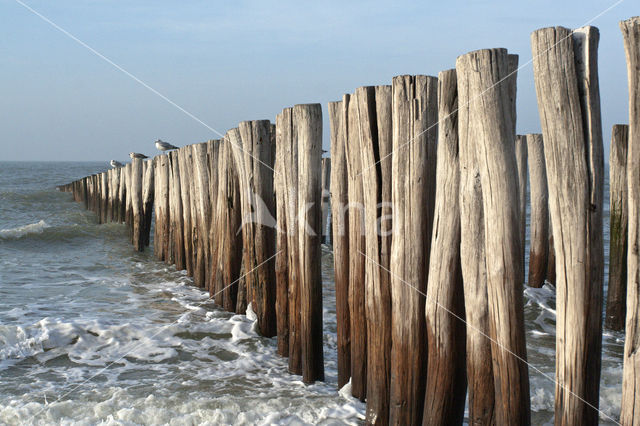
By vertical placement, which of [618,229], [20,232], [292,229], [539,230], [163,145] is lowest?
[20,232]

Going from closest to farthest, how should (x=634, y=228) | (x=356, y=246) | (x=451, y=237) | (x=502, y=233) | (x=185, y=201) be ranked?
(x=634, y=228) → (x=502, y=233) → (x=451, y=237) → (x=356, y=246) → (x=185, y=201)

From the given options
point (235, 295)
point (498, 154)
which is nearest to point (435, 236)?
point (498, 154)

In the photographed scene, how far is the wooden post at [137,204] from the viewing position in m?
14.1

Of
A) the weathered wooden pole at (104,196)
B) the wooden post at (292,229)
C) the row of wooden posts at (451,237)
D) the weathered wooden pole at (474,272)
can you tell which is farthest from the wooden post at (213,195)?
the weathered wooden pole at (104,196)

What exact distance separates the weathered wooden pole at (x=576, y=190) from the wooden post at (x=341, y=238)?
6.22 ft

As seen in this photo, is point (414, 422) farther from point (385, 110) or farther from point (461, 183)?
point (385, 110)

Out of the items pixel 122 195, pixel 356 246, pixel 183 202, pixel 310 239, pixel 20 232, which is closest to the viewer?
pixel 356 246

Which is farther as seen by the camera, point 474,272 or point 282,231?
point 282,231

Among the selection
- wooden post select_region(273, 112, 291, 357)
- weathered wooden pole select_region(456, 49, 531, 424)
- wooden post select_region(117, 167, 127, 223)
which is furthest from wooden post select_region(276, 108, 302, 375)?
wooden post select_region(117, 167, 127, 223)

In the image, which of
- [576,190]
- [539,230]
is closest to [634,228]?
[576,190]

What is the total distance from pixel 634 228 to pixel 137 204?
41.9 ft

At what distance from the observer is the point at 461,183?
358cm

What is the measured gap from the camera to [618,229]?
24.3ft

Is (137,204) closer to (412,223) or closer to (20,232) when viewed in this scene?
(20,232)
